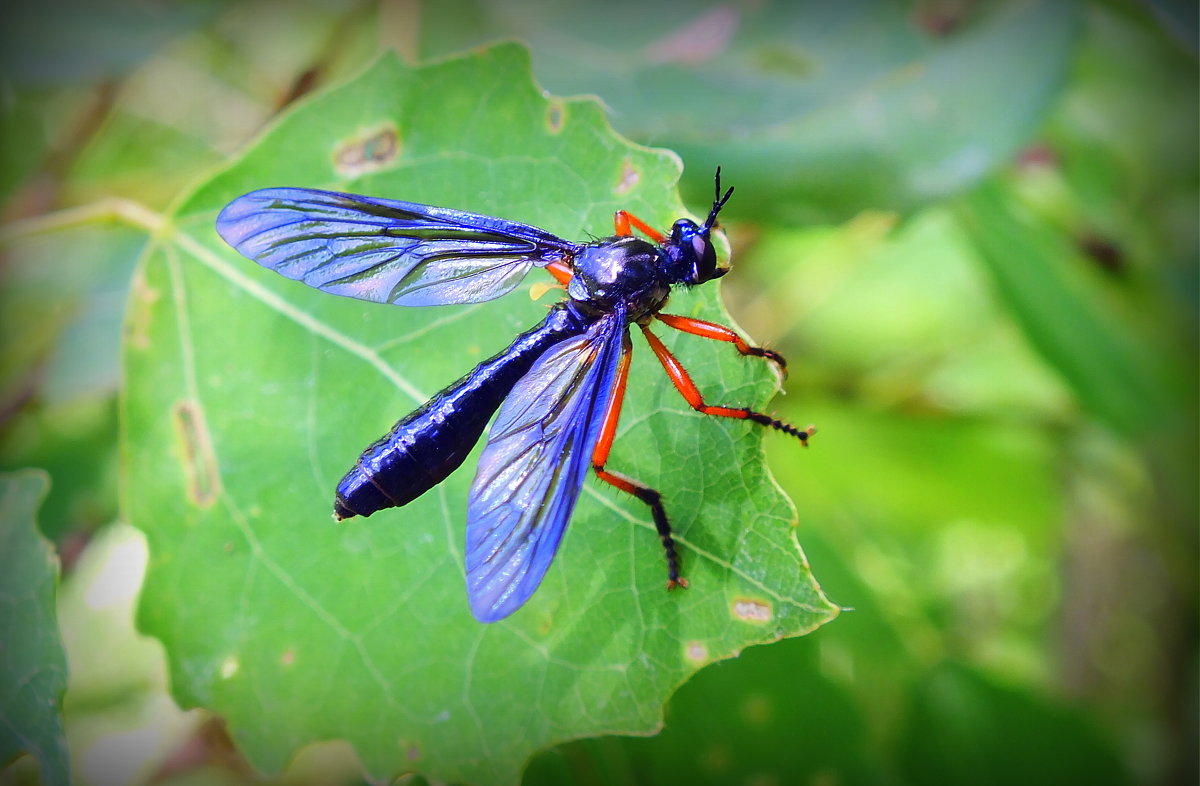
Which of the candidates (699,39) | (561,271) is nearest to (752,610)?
(561,271)

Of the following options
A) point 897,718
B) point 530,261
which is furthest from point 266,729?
point 897,718

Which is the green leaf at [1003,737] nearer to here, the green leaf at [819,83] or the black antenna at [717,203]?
the green leaf at [819,83]

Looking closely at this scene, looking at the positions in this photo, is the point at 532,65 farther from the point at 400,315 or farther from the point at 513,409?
the point at 513,409

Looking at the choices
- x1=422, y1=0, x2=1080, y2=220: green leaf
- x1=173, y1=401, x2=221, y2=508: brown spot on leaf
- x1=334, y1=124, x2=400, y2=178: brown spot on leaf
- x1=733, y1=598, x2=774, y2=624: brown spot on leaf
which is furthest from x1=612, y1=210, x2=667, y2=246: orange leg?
x1=173, y1=401, x2=221, y2=508: brown spot on leaf

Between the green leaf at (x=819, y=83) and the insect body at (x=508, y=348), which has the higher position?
the green leaf at (x=819, y=83)

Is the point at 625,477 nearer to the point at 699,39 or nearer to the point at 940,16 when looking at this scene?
the point at 699,39

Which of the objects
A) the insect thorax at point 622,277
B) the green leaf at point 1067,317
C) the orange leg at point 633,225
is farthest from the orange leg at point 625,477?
the green leaf at point 1067,317

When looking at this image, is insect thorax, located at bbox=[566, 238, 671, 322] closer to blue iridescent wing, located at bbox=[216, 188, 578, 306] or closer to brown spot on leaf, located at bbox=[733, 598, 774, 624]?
blue iridescent wing, located at bbox=[216, 188, 578, 306]
